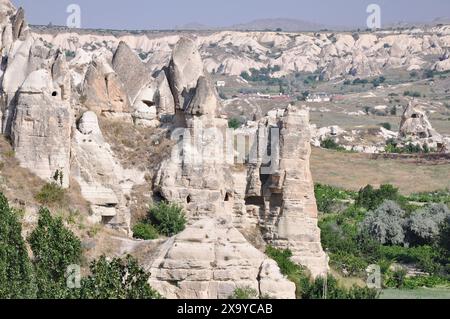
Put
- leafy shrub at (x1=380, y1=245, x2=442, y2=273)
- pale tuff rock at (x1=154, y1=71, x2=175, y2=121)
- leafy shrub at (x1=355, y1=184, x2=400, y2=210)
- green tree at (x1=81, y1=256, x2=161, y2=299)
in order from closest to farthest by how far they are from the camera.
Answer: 1. green tree at (x1=81, y1=256, x2=161, y2=299)
2. pale tuff rock at (x1=154, y1=71, x2=175, y2=121)
3. leafy shrub at (x1=380, y1=245, x2=442, y2=273)
4. leafy shrub at (x1=355, y1=184, x2=400, y2=210)

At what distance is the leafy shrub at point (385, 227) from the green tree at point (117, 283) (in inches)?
715

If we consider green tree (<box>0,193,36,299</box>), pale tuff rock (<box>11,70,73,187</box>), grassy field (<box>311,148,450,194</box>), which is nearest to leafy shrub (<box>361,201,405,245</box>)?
grassy field (<box>311,148,450,194</box>)

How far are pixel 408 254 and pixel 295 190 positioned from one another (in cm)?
965

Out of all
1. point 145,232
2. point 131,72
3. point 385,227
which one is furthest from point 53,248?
point 385,227

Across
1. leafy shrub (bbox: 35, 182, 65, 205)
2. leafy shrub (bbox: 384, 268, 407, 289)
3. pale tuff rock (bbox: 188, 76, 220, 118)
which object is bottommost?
leafy shrub (bbox: 384, 268, 407, 289)

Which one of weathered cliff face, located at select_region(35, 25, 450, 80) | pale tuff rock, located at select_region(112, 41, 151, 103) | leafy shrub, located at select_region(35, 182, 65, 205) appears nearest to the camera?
leafy shrub, located at select_region(35, 182, 65, 205)

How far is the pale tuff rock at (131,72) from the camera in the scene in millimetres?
26094

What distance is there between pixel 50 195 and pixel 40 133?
1214 mm

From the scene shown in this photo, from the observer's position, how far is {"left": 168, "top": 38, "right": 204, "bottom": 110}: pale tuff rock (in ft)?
84.8

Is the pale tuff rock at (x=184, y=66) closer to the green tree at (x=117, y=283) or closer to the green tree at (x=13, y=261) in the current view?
the green tree at (x=13, y=261)

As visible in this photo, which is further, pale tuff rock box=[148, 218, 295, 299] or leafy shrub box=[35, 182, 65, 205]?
leafy shrub box=[35, 182, 65, 205]

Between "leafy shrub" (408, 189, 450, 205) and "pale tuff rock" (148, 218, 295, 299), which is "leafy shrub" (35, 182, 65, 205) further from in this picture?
"leafy shrub" (408, 189, 450, 205)

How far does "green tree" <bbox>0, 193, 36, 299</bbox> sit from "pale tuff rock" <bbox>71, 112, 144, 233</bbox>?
10.8 feet

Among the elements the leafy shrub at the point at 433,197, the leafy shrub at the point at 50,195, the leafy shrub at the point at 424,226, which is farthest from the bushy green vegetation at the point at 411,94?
the leafy shrub at the point at 50,195
